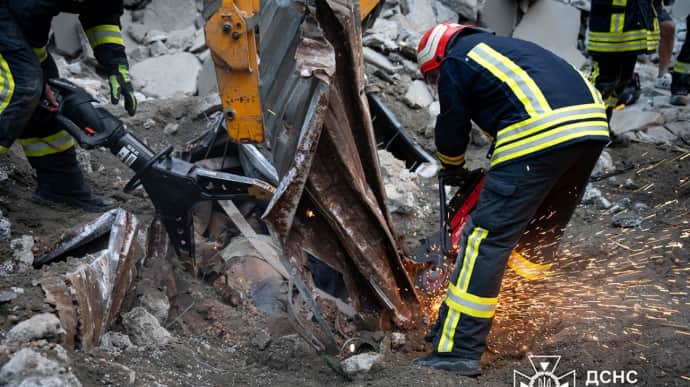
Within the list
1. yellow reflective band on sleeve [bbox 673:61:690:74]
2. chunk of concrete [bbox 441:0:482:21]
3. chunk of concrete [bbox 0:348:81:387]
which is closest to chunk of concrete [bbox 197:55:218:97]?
chunk of concrete [bbox 441:0:482:21]

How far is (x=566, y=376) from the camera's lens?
2.71 metres

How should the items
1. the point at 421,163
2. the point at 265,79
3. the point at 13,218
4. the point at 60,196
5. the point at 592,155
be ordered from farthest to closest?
1. the point at 421,163
2. the point at 60,196
3. the point at 13,218
4. the point at 265,79
5. the point at 592,155

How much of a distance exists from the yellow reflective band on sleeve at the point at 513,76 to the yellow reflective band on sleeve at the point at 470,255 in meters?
0.60

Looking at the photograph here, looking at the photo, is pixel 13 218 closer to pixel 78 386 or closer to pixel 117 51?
pixel 117 51

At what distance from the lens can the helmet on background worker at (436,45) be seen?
3.19 m

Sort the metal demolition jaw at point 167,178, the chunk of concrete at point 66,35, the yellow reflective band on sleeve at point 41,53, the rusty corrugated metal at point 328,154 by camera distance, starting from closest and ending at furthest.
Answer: the rusty corrugated metal at point 328,154
the metal demolition jaw at point 167,178
the yellow reflective band on sleeve at point 41,53
the chunk of concrete at point 66,35

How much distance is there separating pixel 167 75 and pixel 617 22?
432 cm

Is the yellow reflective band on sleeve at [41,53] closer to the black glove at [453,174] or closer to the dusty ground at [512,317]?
the dusty ground at [512,317]

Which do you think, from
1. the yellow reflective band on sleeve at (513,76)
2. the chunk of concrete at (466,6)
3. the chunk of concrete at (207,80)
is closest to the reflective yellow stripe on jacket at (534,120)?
the yellow reflective band on sleeve at (513,76)

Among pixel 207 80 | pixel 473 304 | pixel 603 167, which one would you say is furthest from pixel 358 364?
pixel 207 80

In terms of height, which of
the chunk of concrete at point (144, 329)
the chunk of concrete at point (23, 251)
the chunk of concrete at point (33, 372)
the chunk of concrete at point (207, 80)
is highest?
the chunk of concrete at point (207, 80)

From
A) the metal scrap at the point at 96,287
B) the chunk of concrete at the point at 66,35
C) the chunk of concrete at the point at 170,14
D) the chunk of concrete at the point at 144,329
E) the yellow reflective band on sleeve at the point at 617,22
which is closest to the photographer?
the metal scrap at the point at 96,287

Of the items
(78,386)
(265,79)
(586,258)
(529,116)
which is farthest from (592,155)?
(78,386)

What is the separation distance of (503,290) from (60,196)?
299 cm
